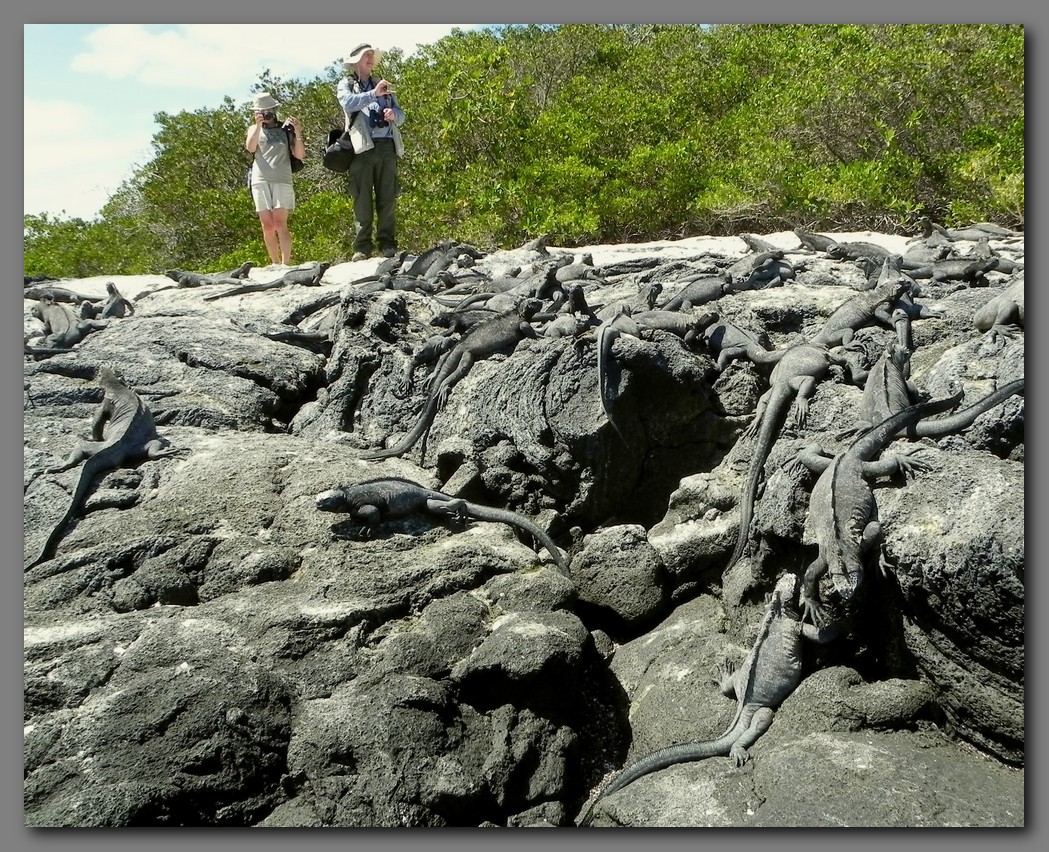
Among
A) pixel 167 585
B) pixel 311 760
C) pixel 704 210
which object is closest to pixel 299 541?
pixel 167 585

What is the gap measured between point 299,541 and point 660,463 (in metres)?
2.12

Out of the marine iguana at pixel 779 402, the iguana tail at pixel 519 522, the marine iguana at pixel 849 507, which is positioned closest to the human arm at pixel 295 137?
the iguana tail at pixel 519 522

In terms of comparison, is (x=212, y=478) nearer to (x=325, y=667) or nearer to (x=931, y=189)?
(x=325, y=667)

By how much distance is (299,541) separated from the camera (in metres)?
4.14

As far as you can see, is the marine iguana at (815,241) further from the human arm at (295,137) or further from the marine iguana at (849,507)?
the human arm at (295,137)

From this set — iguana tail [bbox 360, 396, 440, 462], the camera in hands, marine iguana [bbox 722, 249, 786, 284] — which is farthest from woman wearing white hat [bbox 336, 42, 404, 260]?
marine iguana [bbox 722, 249, 786, 284]

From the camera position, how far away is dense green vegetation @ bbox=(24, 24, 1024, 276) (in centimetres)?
593

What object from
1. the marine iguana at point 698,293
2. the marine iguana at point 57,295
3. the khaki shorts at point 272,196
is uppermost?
the khaki shorts at point 272,196

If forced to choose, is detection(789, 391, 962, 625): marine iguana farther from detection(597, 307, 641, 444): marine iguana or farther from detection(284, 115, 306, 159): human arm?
detection(284, 115, 306, 159): human arm

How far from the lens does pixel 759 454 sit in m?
4.59

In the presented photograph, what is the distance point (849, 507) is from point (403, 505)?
1907 millimetres

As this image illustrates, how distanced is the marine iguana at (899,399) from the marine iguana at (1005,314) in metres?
0.44

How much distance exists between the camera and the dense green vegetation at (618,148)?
593 centimetres

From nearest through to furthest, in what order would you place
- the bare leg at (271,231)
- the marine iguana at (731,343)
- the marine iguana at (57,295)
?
the marine iguana at (731,343), the marine iguana at (57,295), the bare leg at (271,231)
